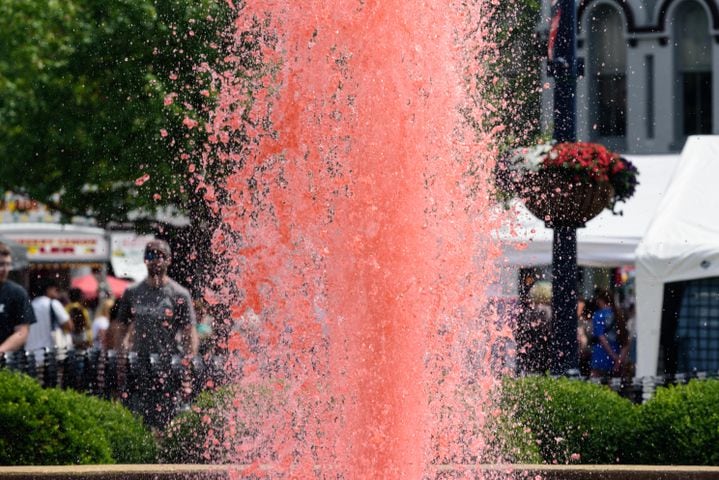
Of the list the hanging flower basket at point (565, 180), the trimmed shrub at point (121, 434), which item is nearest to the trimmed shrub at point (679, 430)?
the hanging flower basket at point (565, 180)

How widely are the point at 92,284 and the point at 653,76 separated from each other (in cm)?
1183

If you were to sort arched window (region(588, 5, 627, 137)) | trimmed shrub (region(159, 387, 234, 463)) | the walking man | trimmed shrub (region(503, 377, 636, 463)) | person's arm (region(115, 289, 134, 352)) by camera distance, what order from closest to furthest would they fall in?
trimmed shrub (region(159, 387, 234, 463)) < trimmed shrub (region(503, 377, 636, 463)) < person's arm (region(115, 289, 134, 352)) < the walking man < arched window (region(588, 5, 627, 137))

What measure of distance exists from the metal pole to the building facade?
55.7 ft

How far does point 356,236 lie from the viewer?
6582 millimetres

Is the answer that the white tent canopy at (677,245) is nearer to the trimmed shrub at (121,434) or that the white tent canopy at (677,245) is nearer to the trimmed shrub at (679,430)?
the trimmed shrub at (679,430)

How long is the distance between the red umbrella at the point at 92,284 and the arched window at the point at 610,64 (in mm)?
9674

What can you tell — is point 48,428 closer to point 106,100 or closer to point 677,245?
point 677,245

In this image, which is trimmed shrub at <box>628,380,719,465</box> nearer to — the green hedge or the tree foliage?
the green hedge

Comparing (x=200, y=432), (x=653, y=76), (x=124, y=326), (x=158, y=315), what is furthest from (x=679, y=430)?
(x=653, y=76)

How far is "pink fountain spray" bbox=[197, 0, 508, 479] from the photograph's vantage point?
651 cm

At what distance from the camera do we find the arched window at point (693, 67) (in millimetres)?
27688

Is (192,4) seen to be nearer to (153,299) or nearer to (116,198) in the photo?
(116,198)

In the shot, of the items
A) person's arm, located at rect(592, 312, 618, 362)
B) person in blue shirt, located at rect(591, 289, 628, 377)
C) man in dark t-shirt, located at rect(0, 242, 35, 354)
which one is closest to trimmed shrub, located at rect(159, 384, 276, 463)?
man in dark t-shirt, located at rect(0, 242, 35, 354)

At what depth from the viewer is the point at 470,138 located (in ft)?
25.0
